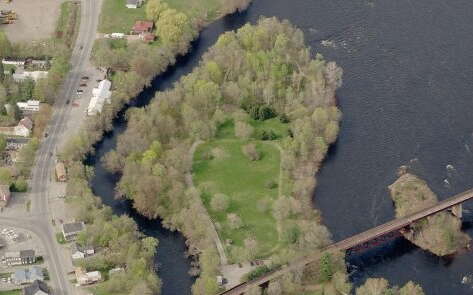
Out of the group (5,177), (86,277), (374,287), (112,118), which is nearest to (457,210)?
(374,287)

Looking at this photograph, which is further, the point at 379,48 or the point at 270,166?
the point at 379,48

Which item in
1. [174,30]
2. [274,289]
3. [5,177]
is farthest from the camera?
[174,30]

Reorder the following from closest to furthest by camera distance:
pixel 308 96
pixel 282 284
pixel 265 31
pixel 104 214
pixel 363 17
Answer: pixel 282 284
pixel 104 214
pixel 308 96
pixel 265 31
pixel 363 17

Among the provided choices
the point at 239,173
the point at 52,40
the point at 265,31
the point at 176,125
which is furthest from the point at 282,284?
the point at 52,40

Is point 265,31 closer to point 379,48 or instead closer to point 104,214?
point 379,48

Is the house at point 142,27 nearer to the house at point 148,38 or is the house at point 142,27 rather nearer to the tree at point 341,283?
the house at point 148,38

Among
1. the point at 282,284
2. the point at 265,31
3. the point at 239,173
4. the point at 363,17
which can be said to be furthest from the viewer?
the point at 363,17

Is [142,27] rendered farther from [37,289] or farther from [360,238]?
[37,289]
